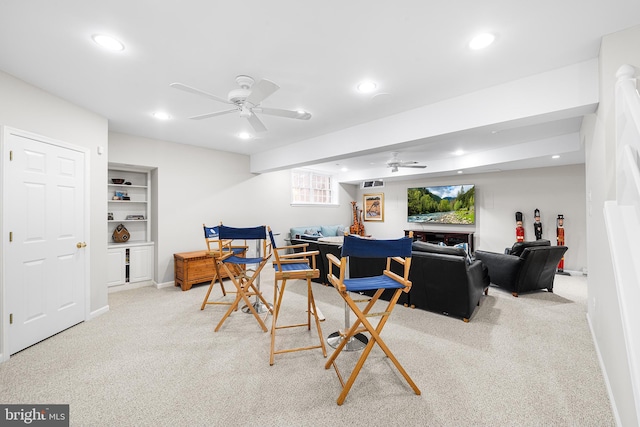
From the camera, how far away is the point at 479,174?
7094 millimetres

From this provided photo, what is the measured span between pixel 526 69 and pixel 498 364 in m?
2.65

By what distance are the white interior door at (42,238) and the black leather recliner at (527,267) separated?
5877 mm

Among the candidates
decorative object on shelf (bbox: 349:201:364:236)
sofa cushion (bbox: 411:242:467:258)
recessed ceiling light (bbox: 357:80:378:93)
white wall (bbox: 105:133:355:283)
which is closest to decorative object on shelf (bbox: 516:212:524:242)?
sofa cushion (bbox: 411:242:467:258)

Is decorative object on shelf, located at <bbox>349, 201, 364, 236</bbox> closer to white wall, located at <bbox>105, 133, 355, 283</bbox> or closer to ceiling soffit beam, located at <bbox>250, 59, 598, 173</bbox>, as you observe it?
white wall, located at <bbox>105, 133, 355, 283</bbox>

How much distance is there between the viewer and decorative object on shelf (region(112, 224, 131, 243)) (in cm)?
472

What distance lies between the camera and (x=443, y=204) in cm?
757

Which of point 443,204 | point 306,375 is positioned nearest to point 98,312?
point 306,375

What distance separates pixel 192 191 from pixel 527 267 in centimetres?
585

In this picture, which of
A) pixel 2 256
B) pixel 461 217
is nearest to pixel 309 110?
pixel 2 256

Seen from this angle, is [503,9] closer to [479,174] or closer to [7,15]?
[7,15]

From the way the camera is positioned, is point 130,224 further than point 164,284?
Yes

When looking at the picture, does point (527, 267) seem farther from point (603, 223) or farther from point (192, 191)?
point (192, 191)

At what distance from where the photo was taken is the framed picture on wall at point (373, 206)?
9000mm

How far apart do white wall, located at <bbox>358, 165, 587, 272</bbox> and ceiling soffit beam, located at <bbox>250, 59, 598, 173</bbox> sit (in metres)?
4.47
